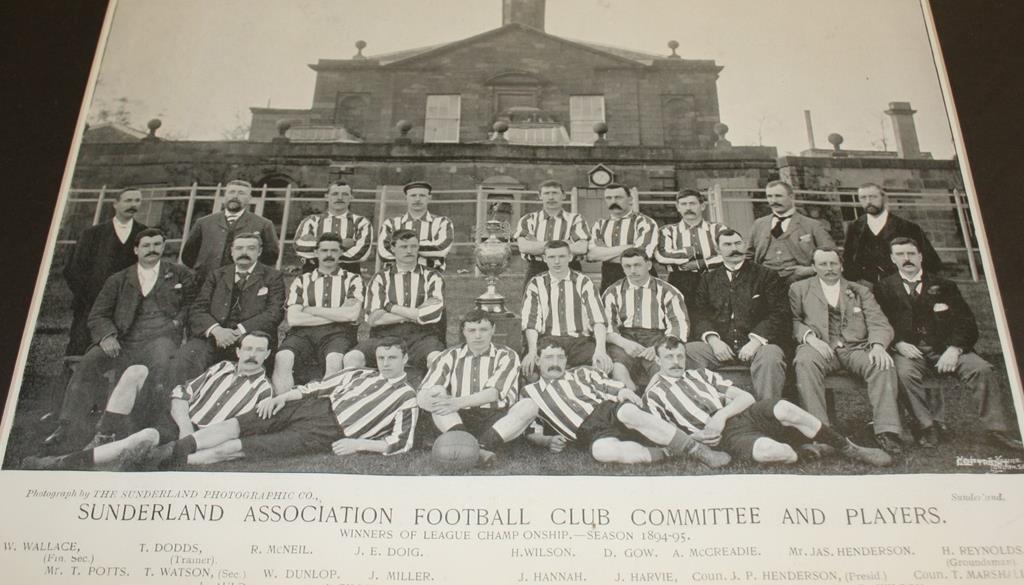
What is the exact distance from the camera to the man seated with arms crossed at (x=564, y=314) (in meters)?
4.00

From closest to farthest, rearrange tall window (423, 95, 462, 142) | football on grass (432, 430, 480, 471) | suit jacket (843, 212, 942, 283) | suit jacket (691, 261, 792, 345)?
1. football on grass (432, 430, 480, 471)
2. suit jacket (691, 261, 792, 345)
3. suit jacket (843, 212, 942, 283)
4. tall window (423, 95, 462, 142)

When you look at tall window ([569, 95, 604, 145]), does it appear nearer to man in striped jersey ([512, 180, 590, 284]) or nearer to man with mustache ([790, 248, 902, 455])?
man in striped jersey ([512, 180, 590, 284])

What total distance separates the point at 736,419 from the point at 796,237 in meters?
1.11

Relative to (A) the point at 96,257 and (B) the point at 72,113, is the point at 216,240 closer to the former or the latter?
(A) the point at 96,257

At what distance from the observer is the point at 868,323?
4.06 meters

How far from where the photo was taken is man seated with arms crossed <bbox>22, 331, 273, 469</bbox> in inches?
146

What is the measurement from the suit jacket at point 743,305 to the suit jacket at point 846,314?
7 cm

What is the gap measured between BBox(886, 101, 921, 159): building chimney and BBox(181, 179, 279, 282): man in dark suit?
3.43 meters

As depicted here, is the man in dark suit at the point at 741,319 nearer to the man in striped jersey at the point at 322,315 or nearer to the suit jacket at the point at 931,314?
the suit jacket at the point at 931,314

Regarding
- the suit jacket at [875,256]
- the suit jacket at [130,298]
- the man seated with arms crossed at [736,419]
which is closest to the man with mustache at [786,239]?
the suit jacket at [875,256]

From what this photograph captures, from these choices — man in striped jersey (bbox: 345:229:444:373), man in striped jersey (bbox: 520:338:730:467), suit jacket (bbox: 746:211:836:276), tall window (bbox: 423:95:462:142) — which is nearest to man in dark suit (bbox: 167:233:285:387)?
man in striped jersey (bbox: 345:229:444:373)

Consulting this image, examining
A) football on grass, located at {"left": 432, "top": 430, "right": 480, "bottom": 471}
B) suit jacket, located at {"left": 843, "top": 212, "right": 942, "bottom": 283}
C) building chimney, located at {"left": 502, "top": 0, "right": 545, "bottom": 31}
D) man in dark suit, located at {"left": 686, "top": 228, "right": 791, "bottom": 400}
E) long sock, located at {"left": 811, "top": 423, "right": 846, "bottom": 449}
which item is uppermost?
building chimney, located at {"left": 502, "top": 0, "right": 545, "bottom": 31}

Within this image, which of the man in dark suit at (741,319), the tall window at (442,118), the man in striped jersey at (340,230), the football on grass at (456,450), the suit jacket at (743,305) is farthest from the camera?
the tall window at (442,118)

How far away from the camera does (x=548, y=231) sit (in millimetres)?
4363
